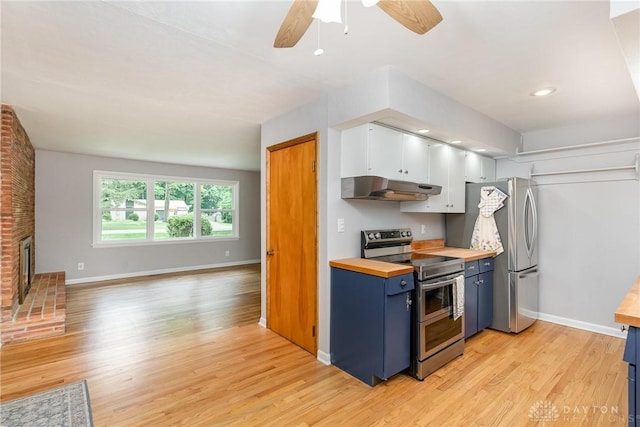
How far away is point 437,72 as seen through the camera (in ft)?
7.91

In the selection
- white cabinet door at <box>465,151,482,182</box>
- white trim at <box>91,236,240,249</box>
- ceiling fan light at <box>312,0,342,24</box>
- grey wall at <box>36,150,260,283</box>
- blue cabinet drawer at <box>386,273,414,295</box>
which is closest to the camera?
ceiling fan light at <box>312,0,342,24</box>

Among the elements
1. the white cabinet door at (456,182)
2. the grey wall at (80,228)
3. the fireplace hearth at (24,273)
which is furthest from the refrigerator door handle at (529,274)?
the grey wall at (80,228)

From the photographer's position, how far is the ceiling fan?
48.7 inches

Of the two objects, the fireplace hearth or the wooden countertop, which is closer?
the wooden countertop

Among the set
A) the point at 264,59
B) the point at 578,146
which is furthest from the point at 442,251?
the point at 264,59

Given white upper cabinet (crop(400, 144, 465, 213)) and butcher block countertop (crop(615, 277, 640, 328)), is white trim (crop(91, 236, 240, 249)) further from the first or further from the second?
butcher block countertop (crop(615, 277, 640, 328))

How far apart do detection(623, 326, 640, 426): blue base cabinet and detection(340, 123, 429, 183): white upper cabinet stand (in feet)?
5.98

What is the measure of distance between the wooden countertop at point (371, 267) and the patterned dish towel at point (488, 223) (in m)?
1.67

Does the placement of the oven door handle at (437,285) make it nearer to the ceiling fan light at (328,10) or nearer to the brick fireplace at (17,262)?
the ceiling fan light at (328,10)

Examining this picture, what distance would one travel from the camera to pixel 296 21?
1.36 m

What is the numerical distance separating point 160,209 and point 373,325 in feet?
19.5

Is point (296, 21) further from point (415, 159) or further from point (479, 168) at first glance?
point (479, 168)

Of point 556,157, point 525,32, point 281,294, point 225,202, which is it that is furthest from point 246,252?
point 525,32

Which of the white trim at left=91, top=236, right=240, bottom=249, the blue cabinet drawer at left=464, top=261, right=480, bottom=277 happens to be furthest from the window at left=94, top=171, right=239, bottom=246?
the blue cabinet drawer at left=464, top=261, right=480, bottom=277
